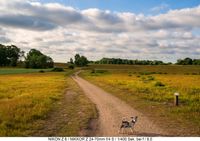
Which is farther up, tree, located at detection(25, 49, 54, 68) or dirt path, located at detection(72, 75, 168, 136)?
tree, located at detection(25, 49, 54, 68)

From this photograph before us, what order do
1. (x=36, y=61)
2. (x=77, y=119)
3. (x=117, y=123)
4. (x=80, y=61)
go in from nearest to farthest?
(x=117, y=123)
(x=77, y=119)
(x=36, y=61)
(x=80, y=61)

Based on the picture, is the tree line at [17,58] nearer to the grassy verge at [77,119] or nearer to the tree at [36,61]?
the tree at [36,61]

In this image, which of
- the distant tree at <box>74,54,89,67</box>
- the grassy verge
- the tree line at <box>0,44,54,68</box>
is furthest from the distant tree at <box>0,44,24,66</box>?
the grassy verge

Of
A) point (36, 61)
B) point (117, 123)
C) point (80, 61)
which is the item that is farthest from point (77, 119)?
→ point (80, 61)

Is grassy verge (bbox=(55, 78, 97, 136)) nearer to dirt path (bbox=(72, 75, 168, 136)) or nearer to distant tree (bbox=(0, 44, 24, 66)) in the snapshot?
dirt path (bbox=(72, 75, 168, 136))

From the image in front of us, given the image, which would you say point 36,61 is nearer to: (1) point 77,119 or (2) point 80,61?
(2) point 80,61

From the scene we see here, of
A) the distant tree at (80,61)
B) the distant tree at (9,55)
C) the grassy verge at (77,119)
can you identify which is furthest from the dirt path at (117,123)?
the distant tree at (80,61)

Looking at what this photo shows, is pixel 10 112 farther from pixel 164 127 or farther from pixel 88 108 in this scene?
pixel 164 127

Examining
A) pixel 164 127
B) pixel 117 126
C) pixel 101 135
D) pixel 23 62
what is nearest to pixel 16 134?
pixel 101 135

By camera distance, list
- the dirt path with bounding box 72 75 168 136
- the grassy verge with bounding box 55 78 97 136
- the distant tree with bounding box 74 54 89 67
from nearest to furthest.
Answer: the dirt path with bounding box 72 75 168 136 < the grassy verge with bounding box 55 78 97 136 < the distant tree with bounding box 74 54 89 67

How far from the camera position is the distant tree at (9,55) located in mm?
143500

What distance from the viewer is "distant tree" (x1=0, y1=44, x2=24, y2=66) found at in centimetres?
14350

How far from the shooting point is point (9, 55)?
14925 cm

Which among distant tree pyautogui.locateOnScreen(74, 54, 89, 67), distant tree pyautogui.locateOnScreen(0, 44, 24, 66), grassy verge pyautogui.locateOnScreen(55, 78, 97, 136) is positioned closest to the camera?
grassy verge pyautogui.locateOnScreen(55, 78, 97, 136)
